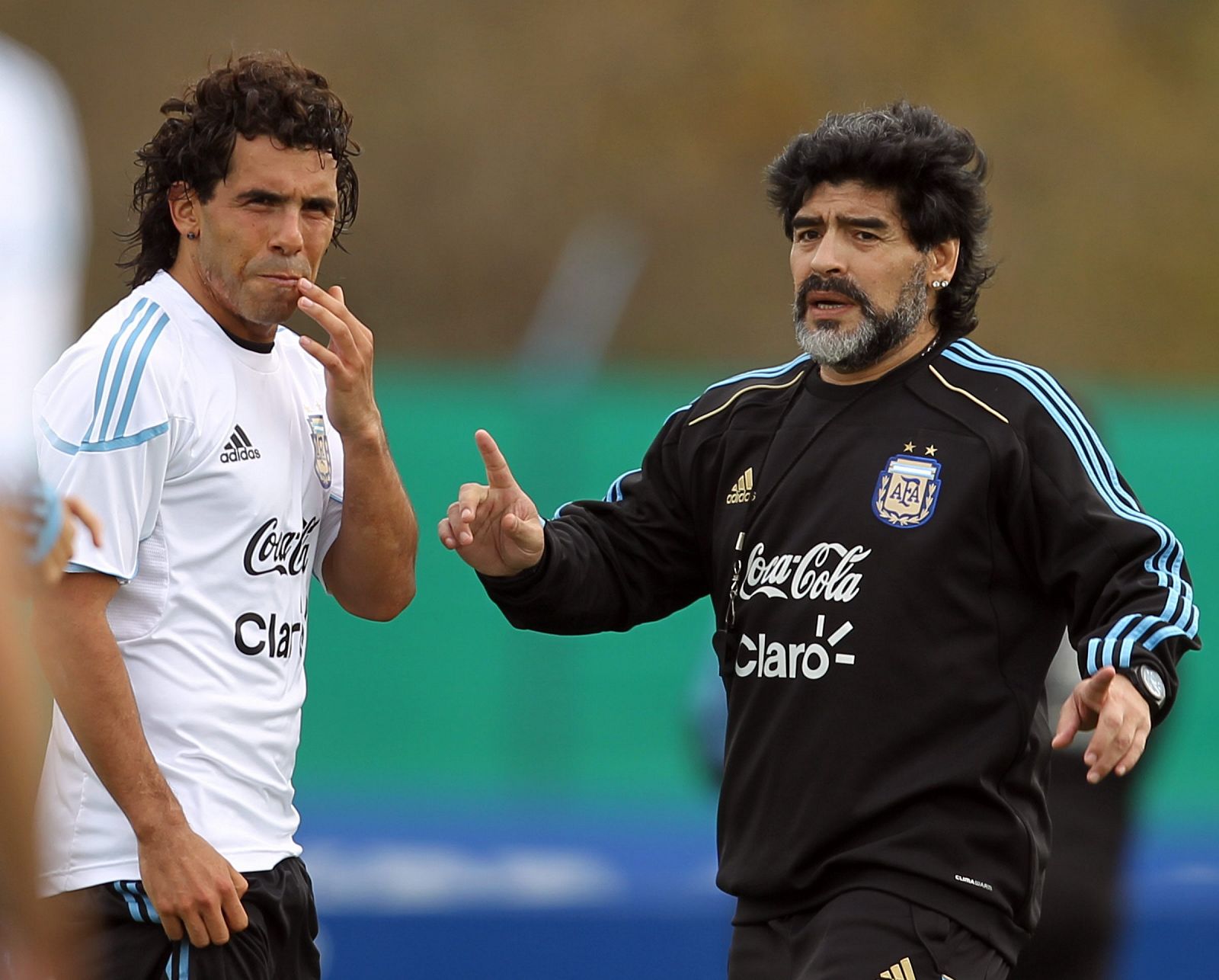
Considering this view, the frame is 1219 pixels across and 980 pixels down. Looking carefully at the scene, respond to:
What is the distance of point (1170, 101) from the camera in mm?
22531

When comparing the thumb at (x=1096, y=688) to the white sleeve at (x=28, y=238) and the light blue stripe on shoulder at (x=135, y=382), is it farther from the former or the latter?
the white sleeve at (x=28, y=238)

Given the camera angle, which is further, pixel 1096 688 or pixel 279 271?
pixel 279 271

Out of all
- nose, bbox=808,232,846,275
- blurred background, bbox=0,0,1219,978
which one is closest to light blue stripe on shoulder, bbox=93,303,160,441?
nose, bbox=808,232,846,275

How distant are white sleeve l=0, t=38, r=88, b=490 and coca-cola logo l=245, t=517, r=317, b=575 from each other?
2.04 meters

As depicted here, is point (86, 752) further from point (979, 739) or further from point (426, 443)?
point (426, 443)

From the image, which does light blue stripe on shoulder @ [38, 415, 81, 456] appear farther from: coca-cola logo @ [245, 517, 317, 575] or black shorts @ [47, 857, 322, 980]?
black shorts @ [47, 857, 322, 980]

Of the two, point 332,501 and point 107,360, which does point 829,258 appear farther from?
point 107,360

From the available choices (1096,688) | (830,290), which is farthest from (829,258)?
(1096,688)

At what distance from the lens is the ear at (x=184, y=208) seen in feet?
12.4

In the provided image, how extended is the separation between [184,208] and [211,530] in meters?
0.70

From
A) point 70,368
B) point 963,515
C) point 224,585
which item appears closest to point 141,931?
point 224,585

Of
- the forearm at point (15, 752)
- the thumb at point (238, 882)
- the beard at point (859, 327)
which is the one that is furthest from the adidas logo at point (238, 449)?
the forearm at point (15, 752)

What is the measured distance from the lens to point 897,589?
12.4ft

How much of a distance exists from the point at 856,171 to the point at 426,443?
16.2 ft
